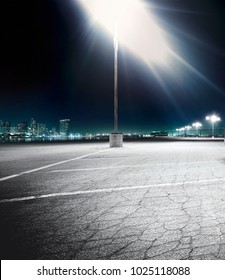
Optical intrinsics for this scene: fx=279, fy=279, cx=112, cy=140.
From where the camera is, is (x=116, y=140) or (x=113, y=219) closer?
(x=113, y=219)

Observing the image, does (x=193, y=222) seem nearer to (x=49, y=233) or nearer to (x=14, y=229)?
(x=49, y=233)

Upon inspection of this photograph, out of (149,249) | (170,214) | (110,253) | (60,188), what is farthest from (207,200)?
(60,188)

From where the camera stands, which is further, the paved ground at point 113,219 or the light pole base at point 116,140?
the light pole base at point 116,140

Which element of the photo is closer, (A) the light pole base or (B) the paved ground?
(B) the paved ground

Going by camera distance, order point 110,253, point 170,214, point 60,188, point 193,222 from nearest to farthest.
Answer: point 110,253 < point 193,222 < point 170,214 < point 60,188

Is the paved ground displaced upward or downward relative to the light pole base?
downward

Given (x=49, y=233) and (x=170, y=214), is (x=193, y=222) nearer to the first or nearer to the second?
(x=170, y=214)

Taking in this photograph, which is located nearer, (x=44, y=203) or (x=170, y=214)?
(x=170, y=214)

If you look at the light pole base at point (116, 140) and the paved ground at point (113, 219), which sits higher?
the light pole base at point (116, 140)

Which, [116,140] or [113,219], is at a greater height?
[116,140]

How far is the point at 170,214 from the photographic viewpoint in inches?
157

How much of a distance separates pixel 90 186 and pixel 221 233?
133 inches
